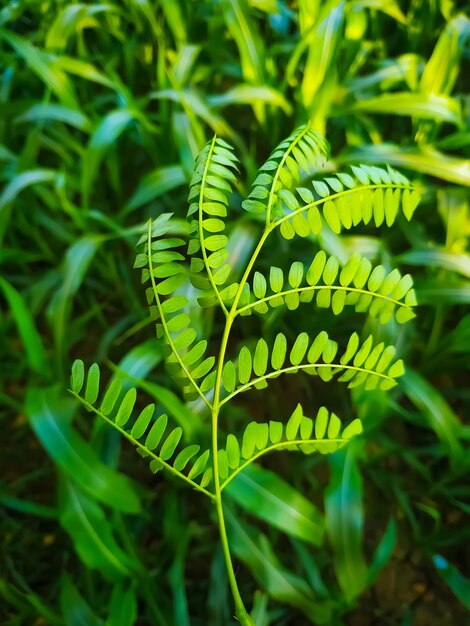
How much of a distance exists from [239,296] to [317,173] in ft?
1.67

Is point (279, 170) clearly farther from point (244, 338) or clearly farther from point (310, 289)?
point (244, 338)

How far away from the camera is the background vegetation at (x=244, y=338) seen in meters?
0.75

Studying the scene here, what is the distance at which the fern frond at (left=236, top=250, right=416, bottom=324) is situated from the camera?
0.36 metres

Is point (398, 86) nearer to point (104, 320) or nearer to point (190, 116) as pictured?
point (190, 116)

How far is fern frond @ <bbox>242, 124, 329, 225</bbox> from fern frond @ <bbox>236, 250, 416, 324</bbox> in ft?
0.13

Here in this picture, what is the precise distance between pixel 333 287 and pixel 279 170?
80 mm

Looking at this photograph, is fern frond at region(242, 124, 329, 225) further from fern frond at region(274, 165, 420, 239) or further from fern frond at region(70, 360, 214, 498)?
fern frond at region(70, 360, 214, 498)

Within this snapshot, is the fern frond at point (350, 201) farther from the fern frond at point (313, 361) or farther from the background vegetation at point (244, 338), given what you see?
the background vegetation at point (244, 338)

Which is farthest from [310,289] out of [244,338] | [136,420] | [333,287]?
[244,338]

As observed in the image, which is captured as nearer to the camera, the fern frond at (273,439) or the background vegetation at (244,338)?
the fern frond at (273,439)

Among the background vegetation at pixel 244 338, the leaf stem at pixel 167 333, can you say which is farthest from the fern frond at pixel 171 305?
the background vegetation at pixel 244 338

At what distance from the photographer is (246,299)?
0.36 metres

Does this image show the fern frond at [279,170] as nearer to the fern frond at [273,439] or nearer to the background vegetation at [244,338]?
the fern frond at [273,439]

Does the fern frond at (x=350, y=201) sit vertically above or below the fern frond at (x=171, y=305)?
above
